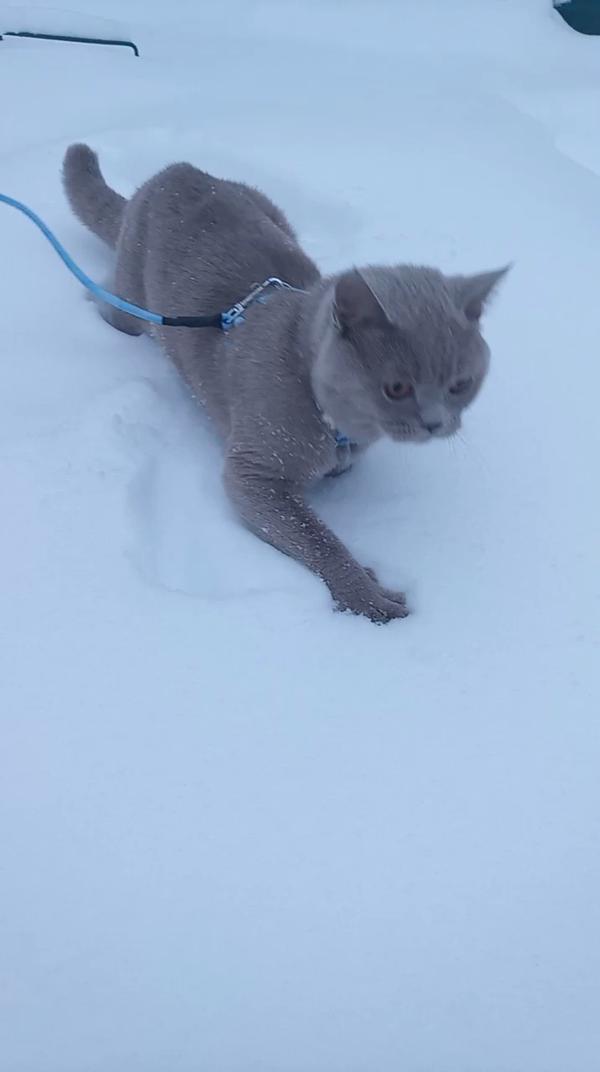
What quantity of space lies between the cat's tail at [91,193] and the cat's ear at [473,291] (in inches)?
46.2

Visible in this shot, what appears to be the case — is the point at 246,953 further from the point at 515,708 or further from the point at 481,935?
the point at 515,708

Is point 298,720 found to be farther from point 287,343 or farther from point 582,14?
point 582,14

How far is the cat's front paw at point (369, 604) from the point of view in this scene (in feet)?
4.76

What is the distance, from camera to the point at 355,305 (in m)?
1.27

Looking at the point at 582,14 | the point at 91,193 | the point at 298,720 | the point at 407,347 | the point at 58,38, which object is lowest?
the point at 298,720

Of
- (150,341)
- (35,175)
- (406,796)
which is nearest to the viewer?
(406,796)

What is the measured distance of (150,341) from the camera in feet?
6.69

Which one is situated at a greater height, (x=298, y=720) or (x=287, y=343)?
(x=287, y=343)

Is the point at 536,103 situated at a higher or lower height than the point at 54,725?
higher

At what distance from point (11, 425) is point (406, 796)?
3.62 ft

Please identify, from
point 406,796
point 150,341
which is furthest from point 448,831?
point 150,341

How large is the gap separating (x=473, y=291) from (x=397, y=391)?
0.21 meters

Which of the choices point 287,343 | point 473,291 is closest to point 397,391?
point 473,291

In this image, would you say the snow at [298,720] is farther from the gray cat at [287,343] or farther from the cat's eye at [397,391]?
the cat's eye at [397,391]
